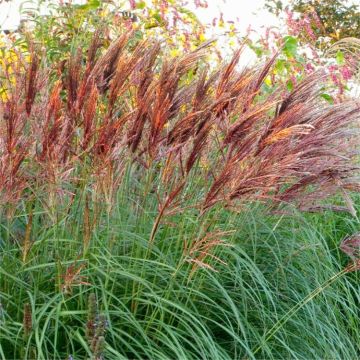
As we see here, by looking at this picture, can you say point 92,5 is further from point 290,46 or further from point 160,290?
point 160,290

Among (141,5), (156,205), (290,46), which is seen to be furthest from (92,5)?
(156,205)

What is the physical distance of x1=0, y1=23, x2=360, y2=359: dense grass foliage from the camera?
282 centimetres

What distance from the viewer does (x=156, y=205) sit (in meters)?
3.64

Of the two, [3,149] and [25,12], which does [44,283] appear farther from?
[25,12]

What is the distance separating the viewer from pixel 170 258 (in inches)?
129

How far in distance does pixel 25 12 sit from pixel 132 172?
2278 mm

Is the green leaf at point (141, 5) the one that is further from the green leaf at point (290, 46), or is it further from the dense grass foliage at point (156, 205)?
the dense grass foliage at point (156, 205)

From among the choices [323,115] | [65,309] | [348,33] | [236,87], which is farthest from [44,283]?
[348,33]

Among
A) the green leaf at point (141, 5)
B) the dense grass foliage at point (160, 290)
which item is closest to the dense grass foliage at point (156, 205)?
the dense grass foliage at point (160, 290)

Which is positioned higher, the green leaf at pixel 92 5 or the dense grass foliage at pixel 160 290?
the green leaf at pixel 92 5

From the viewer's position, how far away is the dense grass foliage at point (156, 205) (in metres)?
2.82

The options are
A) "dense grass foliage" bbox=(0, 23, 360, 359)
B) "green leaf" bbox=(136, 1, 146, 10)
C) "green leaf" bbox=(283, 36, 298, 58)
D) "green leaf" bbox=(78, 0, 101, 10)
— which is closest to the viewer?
"dense grass foliage" bbox=(0, 23, 360, 359)

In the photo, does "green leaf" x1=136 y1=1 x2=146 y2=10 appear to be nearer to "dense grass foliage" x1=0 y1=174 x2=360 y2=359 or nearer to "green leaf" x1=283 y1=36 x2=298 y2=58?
"green leaf" x1=283 y1=36 x2=298 y2=58

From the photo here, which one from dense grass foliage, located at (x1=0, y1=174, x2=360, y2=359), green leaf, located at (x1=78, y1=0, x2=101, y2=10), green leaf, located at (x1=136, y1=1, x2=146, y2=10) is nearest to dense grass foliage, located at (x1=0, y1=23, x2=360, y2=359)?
dense grass foliage, located at (x1=0, y1=174, x2=360, y2=359)
